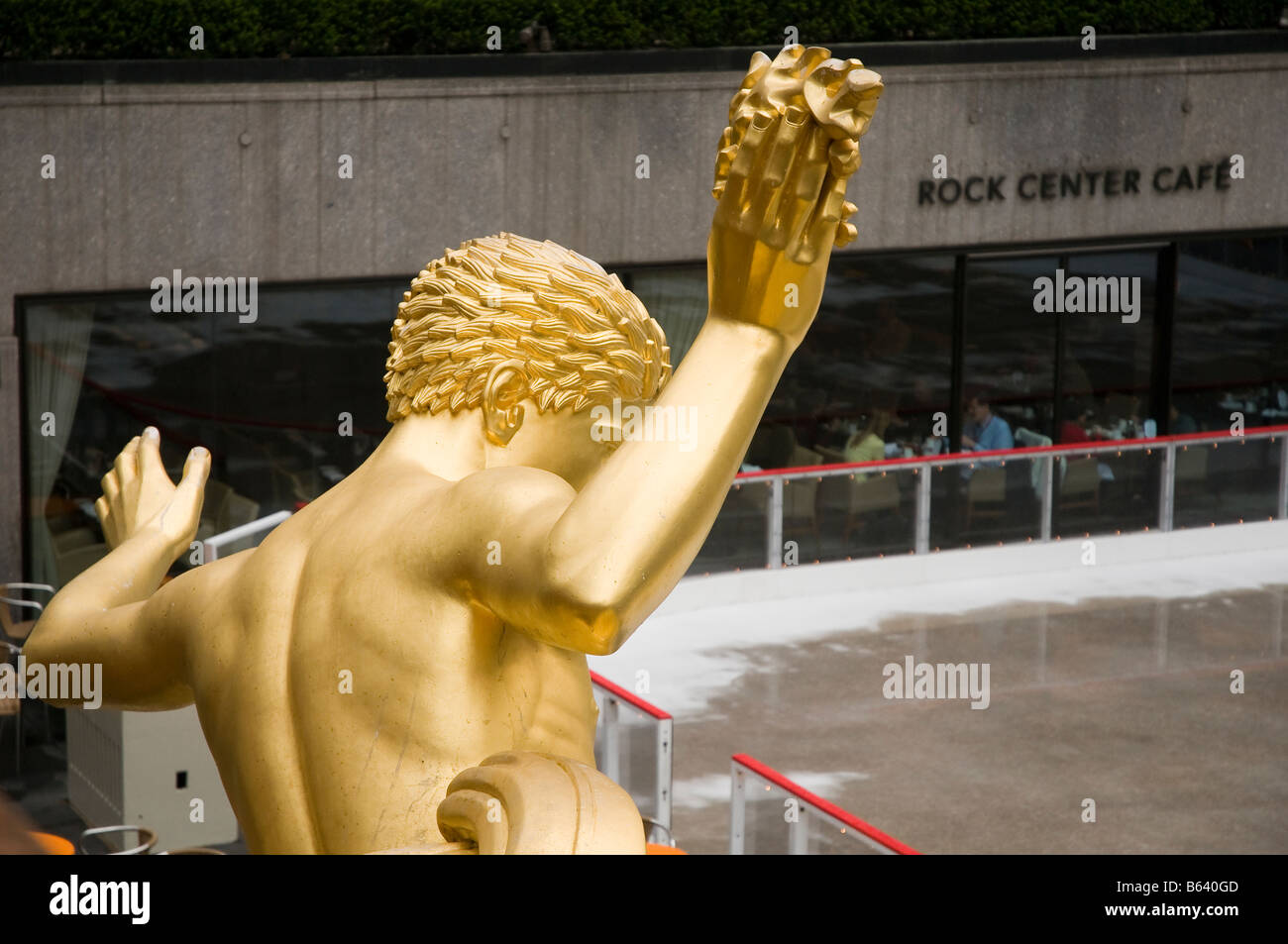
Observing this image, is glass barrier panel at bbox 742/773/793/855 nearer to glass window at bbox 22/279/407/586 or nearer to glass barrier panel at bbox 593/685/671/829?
glass barrier panel at bbox 593/685/671/829

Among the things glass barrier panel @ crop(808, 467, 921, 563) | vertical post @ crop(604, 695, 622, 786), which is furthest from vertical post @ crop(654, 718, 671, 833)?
glass barrier panel @ crop(808, 467, 921, 563)

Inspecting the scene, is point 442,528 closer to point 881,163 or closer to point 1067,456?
point 1067,456

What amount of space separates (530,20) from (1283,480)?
8.79 m

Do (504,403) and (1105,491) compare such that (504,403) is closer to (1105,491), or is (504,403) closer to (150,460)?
(150,460)

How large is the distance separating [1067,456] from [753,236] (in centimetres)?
1468

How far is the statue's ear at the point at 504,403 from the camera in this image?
2785 mm

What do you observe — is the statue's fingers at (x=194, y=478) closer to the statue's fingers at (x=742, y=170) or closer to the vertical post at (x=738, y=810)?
the statue's fingers at (x=742, y=170)

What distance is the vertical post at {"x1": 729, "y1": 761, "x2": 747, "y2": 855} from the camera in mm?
8602

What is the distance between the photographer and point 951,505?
53.1 ft

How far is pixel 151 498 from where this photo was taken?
135 inches

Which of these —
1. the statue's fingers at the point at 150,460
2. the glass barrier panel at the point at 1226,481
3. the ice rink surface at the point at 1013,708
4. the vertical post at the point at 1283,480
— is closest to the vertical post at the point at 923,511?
the ice rink surface at the point at 1013,708

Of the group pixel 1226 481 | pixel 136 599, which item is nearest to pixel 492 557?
pixel 136 599

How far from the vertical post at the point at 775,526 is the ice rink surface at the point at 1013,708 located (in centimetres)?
48

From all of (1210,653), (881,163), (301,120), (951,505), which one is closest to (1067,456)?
(951,505)
